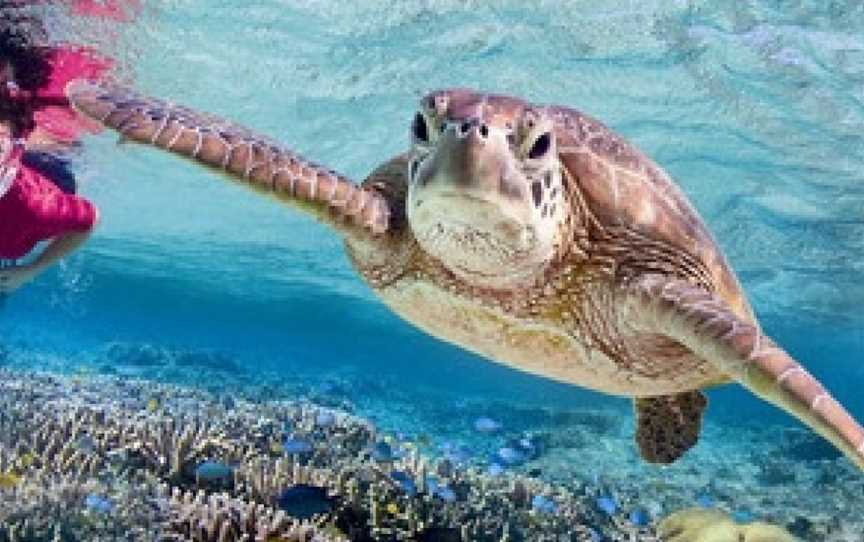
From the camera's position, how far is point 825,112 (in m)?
13.1

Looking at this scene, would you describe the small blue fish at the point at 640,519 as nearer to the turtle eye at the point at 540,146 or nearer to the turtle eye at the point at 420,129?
the turtle eye at the point at 540,146

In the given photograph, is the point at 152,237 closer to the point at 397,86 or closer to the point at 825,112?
the point at 397,86

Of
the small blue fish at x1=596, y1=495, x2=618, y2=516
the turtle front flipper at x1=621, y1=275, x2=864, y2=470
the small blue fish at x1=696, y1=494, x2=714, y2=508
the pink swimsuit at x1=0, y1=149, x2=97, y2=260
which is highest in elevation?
the small blue fish at x1=696, y1=494, x2=714, y2=508

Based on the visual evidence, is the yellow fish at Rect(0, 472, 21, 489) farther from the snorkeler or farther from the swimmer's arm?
the swimmer's arm

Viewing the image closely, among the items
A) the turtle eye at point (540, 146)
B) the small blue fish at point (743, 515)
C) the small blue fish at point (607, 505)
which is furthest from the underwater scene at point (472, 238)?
the small blue fish at point (743, 515)

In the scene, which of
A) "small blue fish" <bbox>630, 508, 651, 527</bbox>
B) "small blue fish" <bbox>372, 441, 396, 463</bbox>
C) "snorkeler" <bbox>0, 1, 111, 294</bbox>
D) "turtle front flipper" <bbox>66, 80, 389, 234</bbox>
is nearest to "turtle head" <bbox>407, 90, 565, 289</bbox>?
"turtle front flipper" <bbox>66, 80, 389, 234</bbox>

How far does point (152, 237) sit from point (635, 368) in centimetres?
2869

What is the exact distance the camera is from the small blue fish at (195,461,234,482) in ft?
17.7

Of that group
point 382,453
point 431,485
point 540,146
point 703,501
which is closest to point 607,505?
point 431,485

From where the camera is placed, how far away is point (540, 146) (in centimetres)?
278

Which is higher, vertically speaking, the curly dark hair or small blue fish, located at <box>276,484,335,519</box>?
the curly dark hair

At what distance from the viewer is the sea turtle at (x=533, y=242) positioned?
8.53 ft

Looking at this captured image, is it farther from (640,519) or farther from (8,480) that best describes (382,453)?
(8,480)

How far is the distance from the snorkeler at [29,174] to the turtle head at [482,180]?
3751 millimetres
